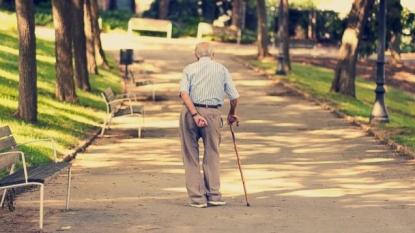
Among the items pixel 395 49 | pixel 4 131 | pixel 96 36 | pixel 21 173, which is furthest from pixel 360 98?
pixel 21 173

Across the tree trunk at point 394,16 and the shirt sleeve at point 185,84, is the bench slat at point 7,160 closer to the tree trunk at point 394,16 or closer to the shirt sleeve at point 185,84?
the shirt sleeve at point 185,84

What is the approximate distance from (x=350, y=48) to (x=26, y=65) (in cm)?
1308

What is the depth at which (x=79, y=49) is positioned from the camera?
100ft

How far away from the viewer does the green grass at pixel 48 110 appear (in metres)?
19.9

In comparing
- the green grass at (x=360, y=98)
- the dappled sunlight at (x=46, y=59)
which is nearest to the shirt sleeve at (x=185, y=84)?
the green grass at (x=360, y=98)

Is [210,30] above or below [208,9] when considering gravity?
below

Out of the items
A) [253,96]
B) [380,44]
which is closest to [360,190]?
[380,44]

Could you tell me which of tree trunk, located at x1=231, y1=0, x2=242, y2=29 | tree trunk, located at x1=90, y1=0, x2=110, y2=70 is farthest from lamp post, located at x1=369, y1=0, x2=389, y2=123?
tree trunk, located at x1=231, y1=0, x2=242, y2=29

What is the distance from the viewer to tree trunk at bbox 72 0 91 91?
3009cm

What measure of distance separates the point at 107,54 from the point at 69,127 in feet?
76.3

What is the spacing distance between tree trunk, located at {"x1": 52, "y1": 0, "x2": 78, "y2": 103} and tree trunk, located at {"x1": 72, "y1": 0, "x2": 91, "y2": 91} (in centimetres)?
277

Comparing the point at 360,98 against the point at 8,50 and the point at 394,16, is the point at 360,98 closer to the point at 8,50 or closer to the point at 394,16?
the point at 8,50

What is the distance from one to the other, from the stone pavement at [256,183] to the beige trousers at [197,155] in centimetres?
24

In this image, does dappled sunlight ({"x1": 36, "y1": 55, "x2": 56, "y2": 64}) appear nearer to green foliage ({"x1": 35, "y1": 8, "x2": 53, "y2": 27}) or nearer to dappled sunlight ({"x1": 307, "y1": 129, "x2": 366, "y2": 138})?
dappled sunlight ({"x1": 307, "y1": 129, "x2": 366, "y2": 138})
